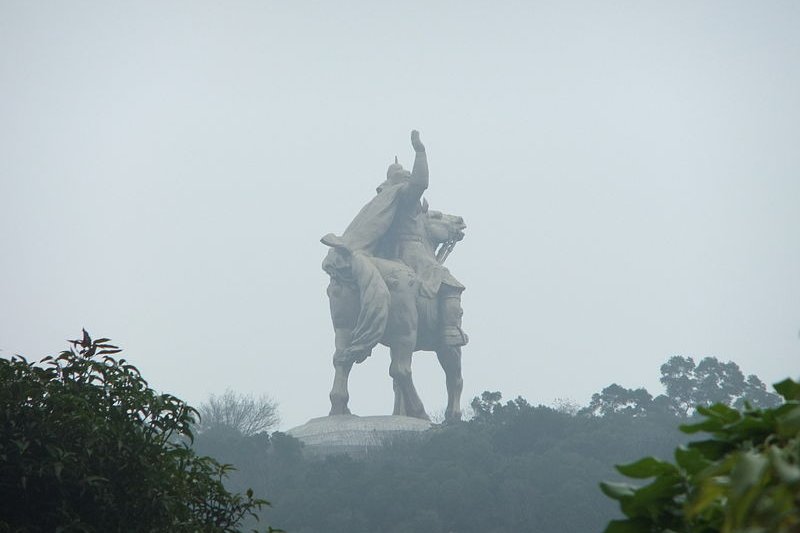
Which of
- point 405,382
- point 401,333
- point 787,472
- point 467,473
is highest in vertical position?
point 401,333

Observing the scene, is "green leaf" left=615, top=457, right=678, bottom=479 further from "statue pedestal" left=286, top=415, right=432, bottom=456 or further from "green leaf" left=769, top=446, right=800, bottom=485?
"statue pedestal" left=286, top=415, right=432, bottom=456

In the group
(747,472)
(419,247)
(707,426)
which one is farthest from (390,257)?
(747,472)

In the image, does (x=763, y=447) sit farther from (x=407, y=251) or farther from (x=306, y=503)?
(x=407, y=251)

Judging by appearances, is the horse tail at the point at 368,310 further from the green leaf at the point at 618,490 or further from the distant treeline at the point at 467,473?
the green leaf at the point at 618,490

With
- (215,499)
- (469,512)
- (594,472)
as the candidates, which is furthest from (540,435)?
(215,499)

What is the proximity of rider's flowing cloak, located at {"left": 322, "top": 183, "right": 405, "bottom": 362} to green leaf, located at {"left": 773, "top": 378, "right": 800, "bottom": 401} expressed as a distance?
16230 millimetres

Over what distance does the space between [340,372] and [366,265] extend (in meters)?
1.78

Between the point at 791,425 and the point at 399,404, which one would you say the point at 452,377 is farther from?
the point at 791,425

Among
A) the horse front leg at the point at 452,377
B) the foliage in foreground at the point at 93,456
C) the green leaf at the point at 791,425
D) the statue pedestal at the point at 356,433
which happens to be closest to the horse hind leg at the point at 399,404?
the statue pedestal at the point at 356,433

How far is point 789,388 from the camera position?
177 centimetres

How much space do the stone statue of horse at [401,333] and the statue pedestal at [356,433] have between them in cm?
42

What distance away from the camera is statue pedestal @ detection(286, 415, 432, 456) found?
736 inches

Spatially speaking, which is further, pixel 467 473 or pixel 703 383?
pixel 703 383

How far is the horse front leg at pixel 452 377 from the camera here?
1930 centimetres
